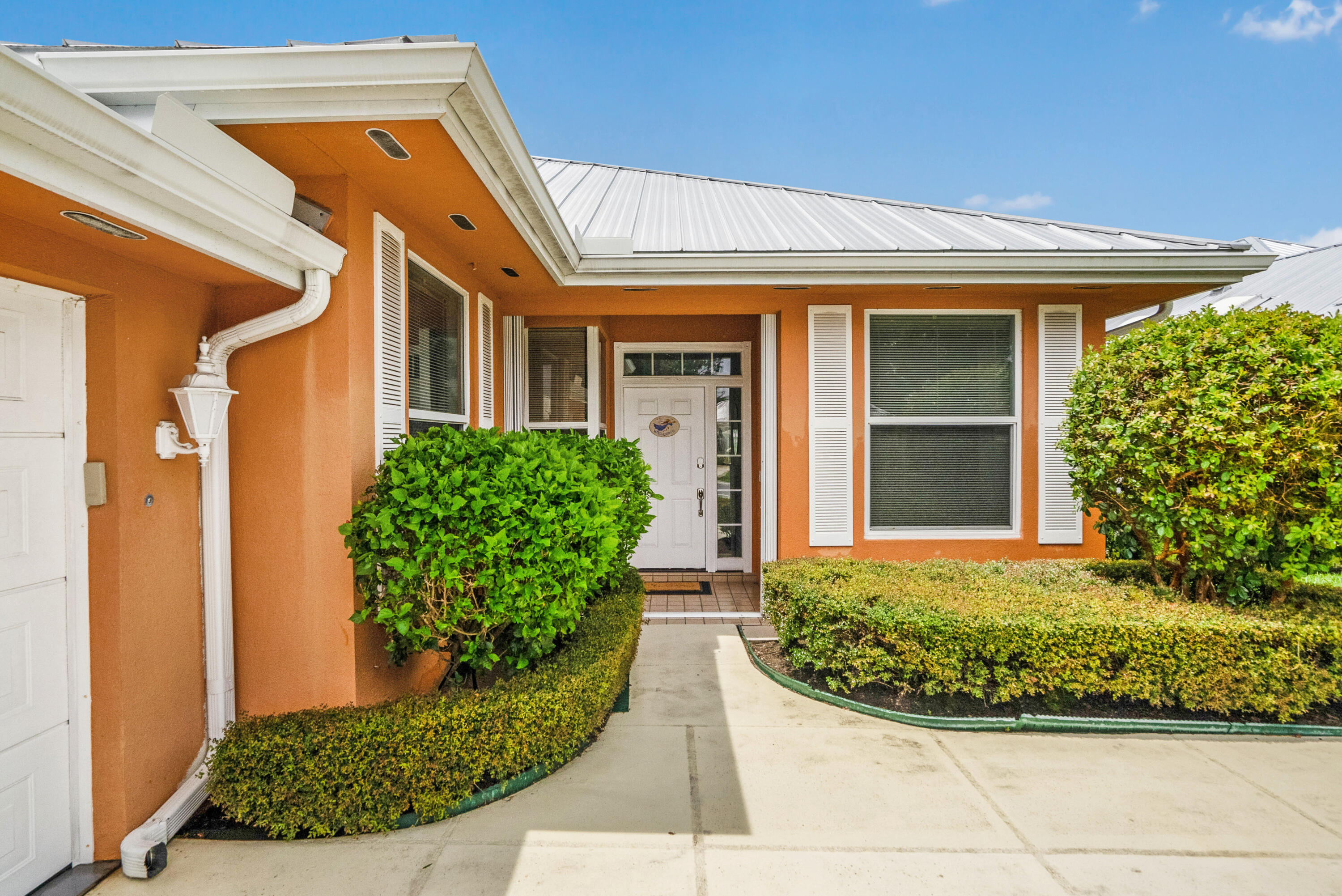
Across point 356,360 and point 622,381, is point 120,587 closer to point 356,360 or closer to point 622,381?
point 356,360

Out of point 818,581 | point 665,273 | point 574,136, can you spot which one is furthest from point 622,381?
point 574,136

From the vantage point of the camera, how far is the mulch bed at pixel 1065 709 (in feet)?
10.6

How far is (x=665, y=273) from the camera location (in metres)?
4.32

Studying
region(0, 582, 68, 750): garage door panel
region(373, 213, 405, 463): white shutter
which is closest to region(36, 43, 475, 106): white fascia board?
region(373, 213, 405, 463): white shutter

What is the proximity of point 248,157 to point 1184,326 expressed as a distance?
4.42m

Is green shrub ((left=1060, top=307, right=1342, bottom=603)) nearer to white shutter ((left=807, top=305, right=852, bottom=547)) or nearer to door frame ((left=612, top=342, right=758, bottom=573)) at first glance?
white shutter ((left=807, top=305, right=852, bottom=547))

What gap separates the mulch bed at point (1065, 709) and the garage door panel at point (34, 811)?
3.35 meters

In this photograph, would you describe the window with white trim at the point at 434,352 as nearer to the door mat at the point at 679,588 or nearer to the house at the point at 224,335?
the house at the point at 224,335

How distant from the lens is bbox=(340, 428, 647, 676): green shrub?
7.61 feet

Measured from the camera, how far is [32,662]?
2004 millimetres

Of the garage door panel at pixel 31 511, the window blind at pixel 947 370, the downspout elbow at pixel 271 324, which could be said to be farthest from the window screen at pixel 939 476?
the garage door panel at pixel 31 511

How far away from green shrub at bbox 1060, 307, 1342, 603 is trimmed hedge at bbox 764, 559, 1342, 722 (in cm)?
34

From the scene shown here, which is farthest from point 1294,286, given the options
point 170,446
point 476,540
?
point 170,446

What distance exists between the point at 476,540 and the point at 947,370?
381 centimetres
